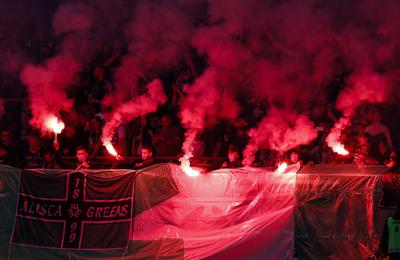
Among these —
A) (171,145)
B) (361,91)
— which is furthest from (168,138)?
(361,91)

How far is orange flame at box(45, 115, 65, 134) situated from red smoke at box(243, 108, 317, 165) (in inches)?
151

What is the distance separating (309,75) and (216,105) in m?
2.08

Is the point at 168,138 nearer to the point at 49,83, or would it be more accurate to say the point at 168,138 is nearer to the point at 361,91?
the point at 49,83

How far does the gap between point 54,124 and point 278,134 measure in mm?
4580

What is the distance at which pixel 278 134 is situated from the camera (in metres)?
11.2

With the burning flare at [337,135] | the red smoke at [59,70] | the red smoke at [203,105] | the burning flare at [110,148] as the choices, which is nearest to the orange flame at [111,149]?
the burning flare at [110,148]

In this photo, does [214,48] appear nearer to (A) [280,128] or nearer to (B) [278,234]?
(A) [280,128]

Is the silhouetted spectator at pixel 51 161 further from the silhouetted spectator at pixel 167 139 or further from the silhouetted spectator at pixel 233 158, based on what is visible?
the silhouetted spectator at pixel 233 158

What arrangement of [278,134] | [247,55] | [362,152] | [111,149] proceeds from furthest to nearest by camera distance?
[247,55] → [278,134] → [111,149] → [362,152]

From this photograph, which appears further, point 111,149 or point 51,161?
point 111,149

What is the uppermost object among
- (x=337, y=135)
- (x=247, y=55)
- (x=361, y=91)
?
(x=247, y=55)

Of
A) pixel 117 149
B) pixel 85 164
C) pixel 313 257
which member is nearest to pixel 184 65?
pixel 117 149

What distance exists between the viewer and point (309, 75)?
11.8m

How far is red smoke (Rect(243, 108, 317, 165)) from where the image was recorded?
10898 mm
